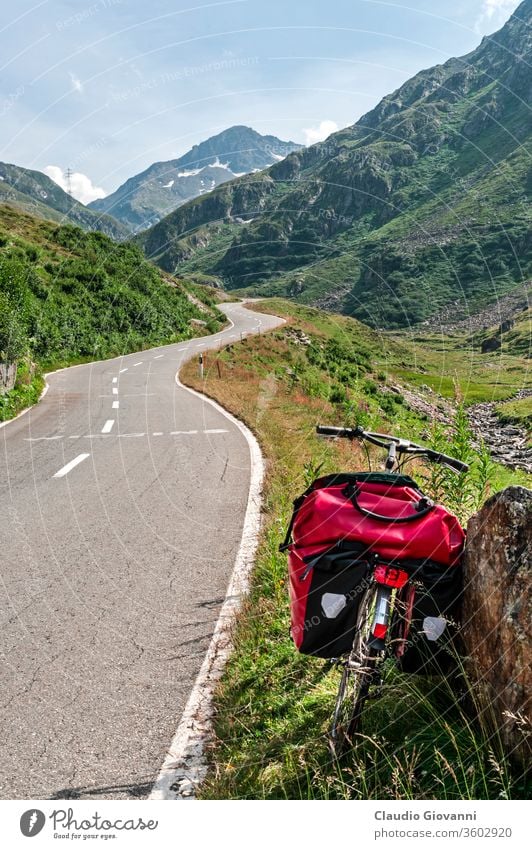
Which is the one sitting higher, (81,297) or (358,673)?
(81,297)

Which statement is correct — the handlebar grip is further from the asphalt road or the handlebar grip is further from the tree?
the tree

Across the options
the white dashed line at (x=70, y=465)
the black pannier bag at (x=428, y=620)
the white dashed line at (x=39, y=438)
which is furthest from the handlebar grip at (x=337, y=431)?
the white dashed line at (x=39, y=438)

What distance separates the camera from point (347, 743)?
8.67 feet

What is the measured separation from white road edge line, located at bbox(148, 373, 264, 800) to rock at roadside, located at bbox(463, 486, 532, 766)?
1574 mm

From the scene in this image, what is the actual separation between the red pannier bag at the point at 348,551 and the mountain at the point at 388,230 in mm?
84559

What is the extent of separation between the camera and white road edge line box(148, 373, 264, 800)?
2865mm

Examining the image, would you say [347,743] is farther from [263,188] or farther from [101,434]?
[263,188]

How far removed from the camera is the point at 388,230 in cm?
10725

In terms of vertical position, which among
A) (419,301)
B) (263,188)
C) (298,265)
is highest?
(263,188)

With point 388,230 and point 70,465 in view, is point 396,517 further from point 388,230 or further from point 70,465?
point 388,230

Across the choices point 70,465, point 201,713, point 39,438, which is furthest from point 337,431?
point 39,438

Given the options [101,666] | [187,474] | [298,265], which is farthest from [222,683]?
[298,265]

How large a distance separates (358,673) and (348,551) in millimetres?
571

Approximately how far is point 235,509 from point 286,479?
117 centimetres
